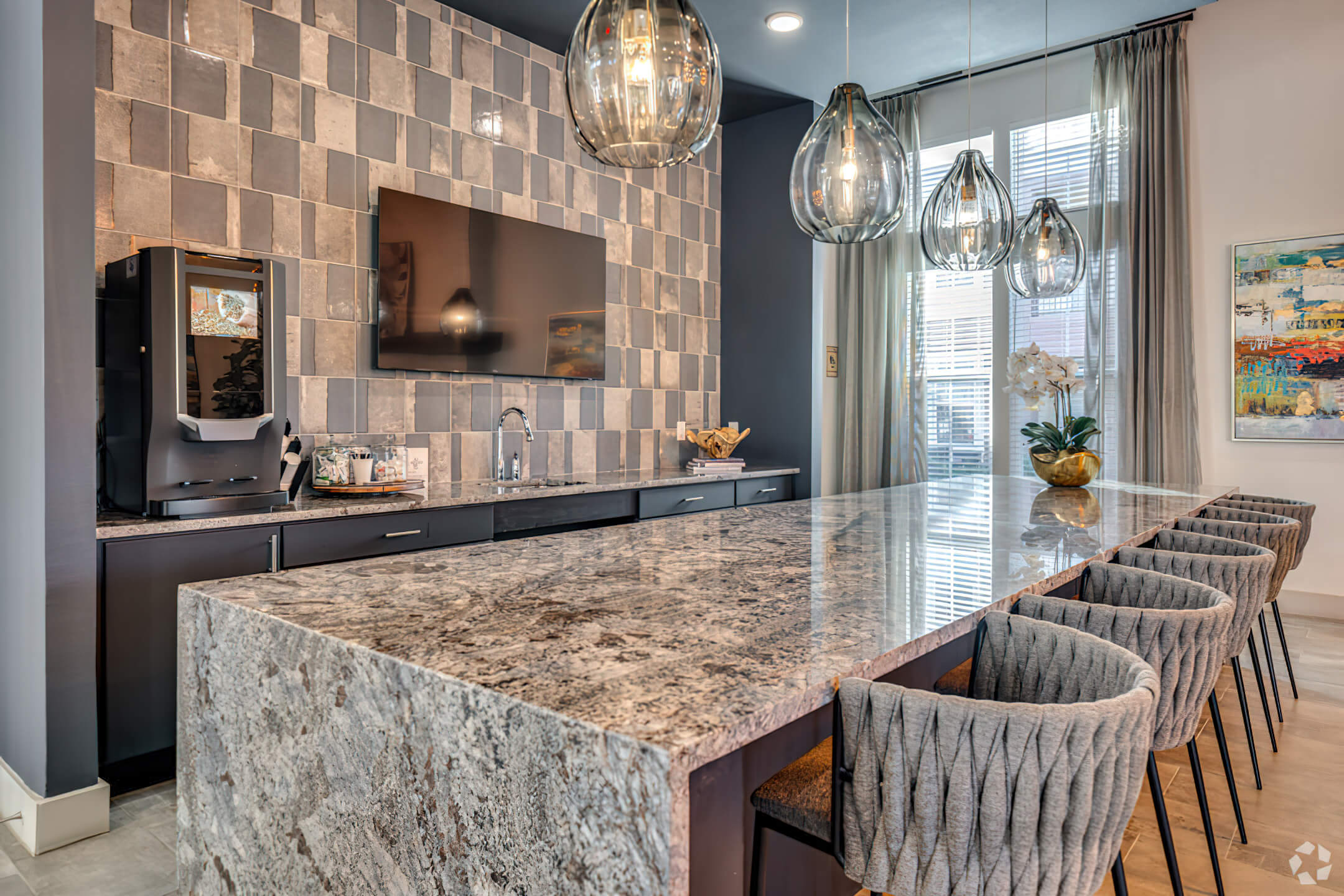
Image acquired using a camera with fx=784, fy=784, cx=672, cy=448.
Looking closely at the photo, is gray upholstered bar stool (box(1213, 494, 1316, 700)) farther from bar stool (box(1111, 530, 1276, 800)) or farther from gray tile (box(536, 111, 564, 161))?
gray tile (box(536, 111, 564, 161))

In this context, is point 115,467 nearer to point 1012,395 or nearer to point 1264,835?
point 1264,835

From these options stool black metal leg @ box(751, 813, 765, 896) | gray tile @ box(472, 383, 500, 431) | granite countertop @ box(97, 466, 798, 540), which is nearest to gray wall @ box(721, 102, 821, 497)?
granite countertop @ box(97, 466, 798, 540)

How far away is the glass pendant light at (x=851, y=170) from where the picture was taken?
6.35 ft

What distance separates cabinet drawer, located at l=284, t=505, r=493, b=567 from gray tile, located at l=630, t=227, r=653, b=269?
83.8 inches

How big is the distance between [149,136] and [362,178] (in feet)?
2.61

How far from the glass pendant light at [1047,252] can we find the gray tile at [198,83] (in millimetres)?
3108

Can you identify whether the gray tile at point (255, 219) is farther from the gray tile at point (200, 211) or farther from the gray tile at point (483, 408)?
the gray tile at point (483, 408)

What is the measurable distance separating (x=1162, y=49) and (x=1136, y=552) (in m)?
3.94

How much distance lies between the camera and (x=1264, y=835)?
2.03m

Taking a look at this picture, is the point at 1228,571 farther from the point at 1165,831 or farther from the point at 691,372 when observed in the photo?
the point at 691,372

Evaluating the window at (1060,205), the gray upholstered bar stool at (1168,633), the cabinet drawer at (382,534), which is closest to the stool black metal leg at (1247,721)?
the gray upholstered bar stool at (1168,633)

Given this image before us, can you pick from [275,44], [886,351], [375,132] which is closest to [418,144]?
[375,132]

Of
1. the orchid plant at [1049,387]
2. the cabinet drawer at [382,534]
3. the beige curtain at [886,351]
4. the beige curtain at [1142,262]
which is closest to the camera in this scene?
the cabinet drawer at [382,534]

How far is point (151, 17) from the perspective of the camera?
270 cm
